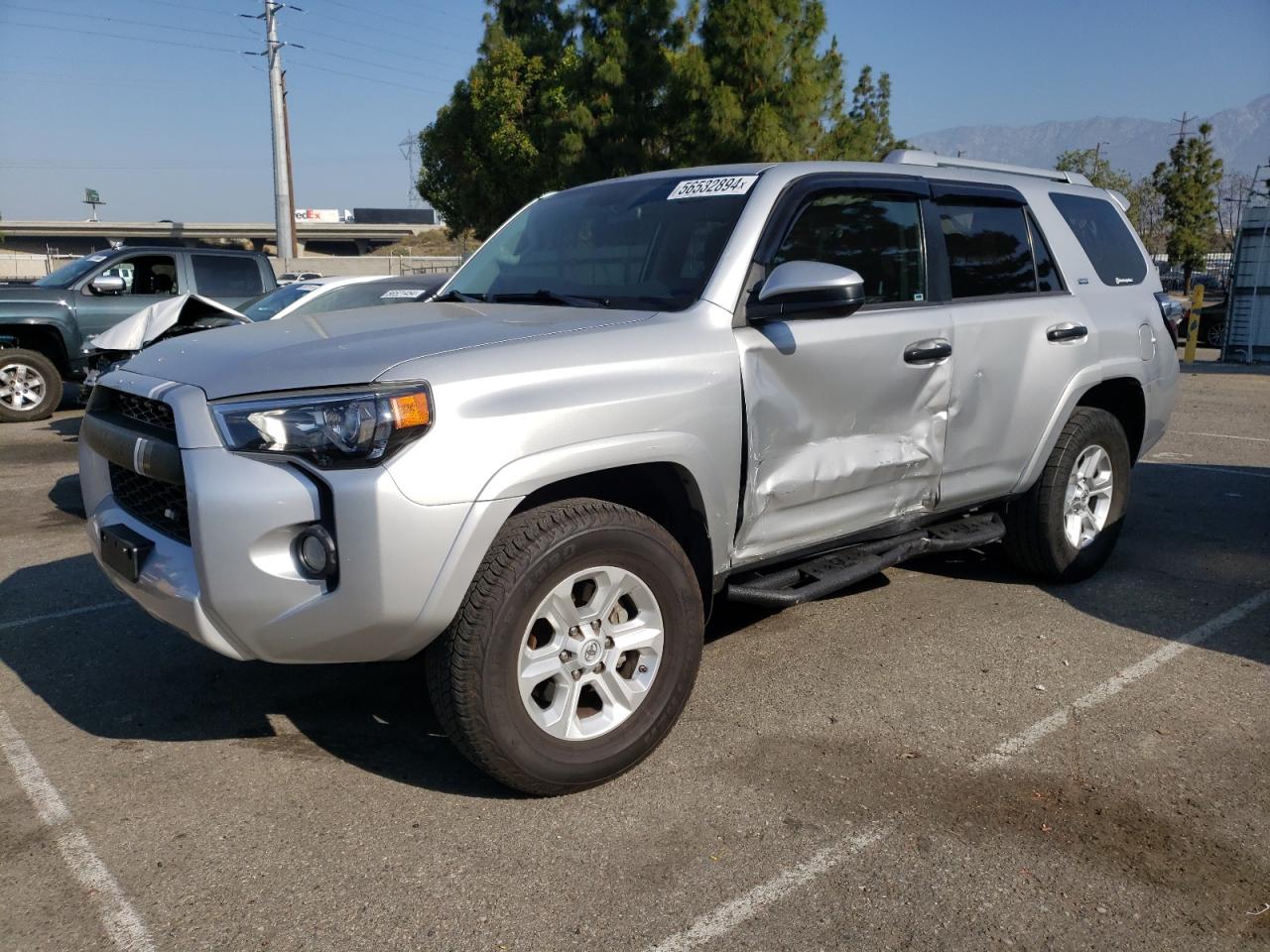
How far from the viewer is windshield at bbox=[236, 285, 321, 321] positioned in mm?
9627

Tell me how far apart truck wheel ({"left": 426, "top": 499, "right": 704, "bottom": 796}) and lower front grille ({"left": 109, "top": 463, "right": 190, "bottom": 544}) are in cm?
81

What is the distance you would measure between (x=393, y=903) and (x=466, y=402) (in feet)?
4.22

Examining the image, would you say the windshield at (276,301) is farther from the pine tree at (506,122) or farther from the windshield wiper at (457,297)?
the pine tree at (506,122)

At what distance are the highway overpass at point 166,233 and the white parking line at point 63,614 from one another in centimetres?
8713

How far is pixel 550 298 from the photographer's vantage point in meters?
3.91

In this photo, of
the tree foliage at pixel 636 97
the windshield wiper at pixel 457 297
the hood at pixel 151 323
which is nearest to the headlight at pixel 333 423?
the windshield wiper at pixel 457 297

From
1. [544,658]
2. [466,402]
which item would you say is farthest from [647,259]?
[544,658]

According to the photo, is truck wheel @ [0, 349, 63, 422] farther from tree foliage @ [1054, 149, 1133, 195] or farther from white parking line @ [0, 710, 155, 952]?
tree foliage @ [1054, 149, 1133, 195]

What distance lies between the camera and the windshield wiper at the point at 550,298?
3.77 meters

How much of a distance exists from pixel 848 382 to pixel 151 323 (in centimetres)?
570

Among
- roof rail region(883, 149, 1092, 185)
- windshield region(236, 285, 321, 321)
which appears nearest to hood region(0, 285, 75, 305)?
windshield region(236, 285, 321, 321)

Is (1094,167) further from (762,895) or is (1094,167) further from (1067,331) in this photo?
(762,895)

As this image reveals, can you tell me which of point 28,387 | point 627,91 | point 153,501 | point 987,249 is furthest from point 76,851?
point 627,91

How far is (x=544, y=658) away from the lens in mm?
3066
